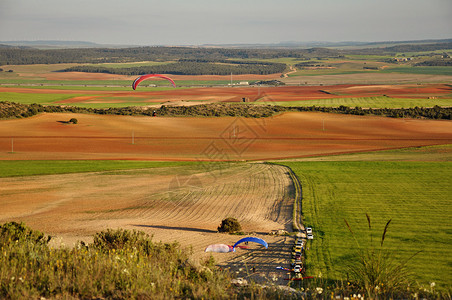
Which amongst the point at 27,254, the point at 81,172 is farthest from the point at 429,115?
the point at 27,254

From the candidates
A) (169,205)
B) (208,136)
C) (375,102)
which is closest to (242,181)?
(169,205)

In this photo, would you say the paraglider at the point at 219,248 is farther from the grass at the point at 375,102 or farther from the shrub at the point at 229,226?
the grass at the point at 375,102

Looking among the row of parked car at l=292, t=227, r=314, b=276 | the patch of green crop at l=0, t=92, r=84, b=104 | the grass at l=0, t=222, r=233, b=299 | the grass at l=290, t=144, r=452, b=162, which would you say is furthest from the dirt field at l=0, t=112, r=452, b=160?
the grass at l=0, t=222, r=233, b=299

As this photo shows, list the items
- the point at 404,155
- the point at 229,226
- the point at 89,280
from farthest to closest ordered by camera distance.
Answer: the point at 404,155, the point at 229,226, the point at 89,280

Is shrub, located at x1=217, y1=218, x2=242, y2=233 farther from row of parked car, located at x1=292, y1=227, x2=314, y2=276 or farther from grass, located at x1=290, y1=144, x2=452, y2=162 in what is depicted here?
grass, located at x1=290, y1=144, x2=452, y2=162

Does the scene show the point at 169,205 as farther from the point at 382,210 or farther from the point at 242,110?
the point at 242,110
